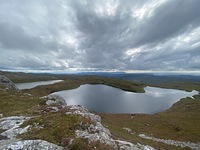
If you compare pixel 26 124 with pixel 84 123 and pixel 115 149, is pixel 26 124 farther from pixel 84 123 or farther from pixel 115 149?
pixel 115 149

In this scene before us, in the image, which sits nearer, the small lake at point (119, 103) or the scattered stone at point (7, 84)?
the scattered stone at point (7, 84)

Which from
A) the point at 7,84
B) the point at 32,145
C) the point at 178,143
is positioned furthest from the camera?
the point at 7,84

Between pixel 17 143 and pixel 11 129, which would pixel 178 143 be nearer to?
pixel 11 129

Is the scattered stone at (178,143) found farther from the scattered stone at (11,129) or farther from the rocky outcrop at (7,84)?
the rocky outcrop at (7,84)

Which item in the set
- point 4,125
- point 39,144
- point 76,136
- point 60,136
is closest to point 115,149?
point 76,136

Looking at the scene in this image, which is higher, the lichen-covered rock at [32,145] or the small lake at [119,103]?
the lichen-covered rock at [32,145]

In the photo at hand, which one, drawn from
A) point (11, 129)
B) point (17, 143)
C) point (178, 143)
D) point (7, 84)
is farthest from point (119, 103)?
point (17, 143)

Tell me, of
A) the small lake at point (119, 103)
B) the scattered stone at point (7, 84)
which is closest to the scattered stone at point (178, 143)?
the scattered stone at point (7, 84)

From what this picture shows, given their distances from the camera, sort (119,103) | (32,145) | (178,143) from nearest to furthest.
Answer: (32,145) < (178,143) < (119,103)
